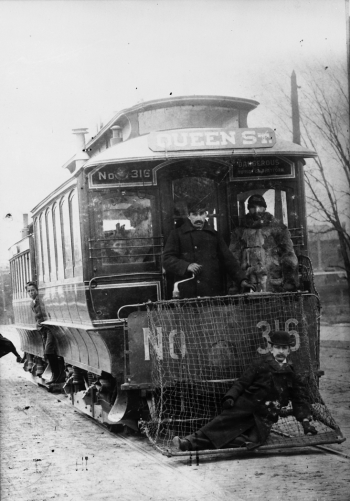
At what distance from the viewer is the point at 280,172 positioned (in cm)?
959

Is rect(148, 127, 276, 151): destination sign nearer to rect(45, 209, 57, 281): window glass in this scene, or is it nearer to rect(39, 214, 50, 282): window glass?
rect(45, 209, 57, 281): window glass

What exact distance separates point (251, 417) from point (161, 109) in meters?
3.85

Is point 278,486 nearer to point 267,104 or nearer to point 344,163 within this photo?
point 344,163

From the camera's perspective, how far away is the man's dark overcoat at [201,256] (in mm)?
9047

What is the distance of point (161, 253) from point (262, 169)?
5.30 ft

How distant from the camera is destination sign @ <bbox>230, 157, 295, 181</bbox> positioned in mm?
9516

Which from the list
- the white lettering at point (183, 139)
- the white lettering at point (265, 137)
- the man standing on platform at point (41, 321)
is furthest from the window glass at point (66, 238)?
the man standing on platform at point (41, 321)

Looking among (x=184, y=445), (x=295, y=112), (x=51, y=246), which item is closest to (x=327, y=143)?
(x=295, y=112)

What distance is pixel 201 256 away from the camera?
9078mm

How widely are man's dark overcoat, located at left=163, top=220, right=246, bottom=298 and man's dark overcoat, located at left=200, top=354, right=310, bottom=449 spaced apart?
1.43m

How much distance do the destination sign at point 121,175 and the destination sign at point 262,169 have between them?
42.7 inches

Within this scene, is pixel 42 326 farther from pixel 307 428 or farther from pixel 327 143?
pixel 307 428

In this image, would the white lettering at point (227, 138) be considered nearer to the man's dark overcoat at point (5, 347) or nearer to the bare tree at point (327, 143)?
the bare tree at point (327, 143)

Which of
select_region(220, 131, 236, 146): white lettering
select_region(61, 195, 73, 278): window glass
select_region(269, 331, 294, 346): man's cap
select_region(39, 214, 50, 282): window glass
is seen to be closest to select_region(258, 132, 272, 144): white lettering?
select_region(220, 131, 236, 146): white lettering
